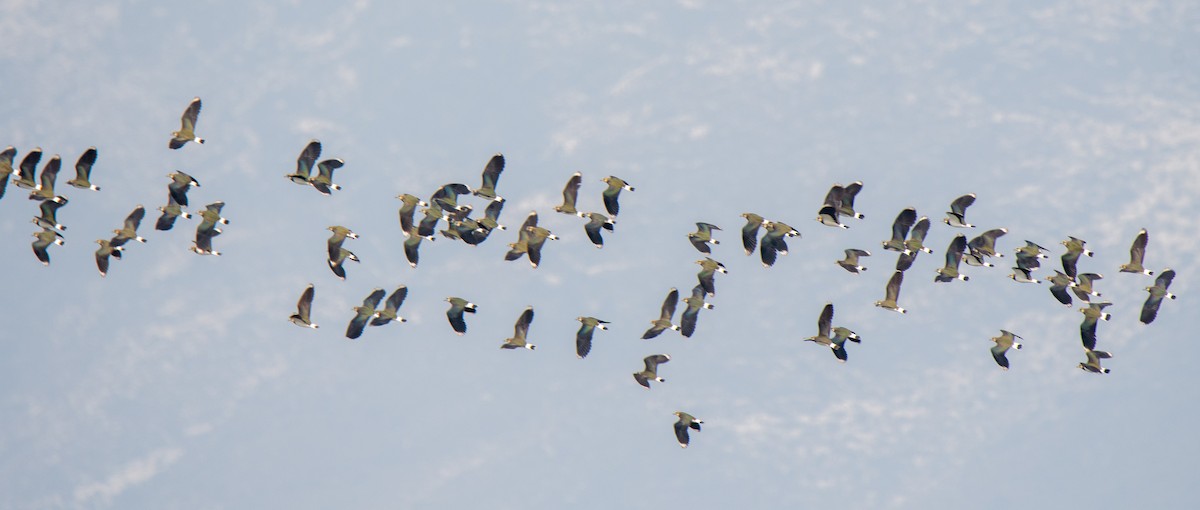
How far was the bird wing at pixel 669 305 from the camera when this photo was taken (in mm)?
76625

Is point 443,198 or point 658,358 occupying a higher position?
point 443,198

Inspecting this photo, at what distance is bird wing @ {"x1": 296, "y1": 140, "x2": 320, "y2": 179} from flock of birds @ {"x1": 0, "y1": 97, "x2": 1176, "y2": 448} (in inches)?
1.7

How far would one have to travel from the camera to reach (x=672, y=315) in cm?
7688

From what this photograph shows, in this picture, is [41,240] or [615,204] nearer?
[615,204]

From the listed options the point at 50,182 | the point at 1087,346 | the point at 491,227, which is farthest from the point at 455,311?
the point at 1087,346

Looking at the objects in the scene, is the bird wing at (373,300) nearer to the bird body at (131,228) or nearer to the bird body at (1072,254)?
the bird body at (131,228)

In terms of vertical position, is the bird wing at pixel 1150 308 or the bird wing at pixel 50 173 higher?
the bird wing at pixel 50 173

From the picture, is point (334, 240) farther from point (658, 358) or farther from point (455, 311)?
point (658, 358)

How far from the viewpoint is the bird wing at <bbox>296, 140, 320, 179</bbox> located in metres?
74.6

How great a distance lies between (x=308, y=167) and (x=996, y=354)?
1214 inches

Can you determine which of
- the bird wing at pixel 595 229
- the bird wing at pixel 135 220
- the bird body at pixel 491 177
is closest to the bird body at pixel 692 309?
the bird wing at pixel 595 229

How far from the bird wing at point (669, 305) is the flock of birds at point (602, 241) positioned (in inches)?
1.7

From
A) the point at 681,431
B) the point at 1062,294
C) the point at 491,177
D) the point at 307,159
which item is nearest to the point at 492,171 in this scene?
the point at 491,177

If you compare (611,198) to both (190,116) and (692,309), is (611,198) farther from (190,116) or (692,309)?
(190,116)
